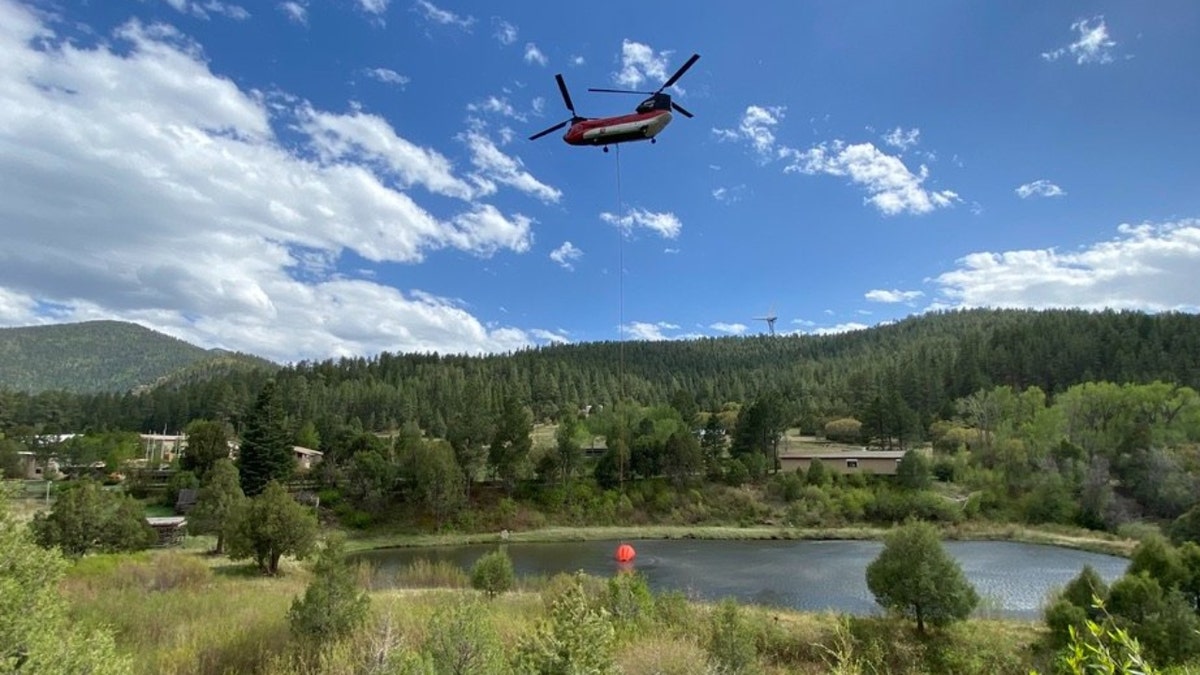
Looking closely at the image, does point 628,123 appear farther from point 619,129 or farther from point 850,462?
point 850,462

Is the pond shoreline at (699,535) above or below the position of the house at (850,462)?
below

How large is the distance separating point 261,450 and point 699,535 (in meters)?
40.0

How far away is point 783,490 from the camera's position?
6575 cm

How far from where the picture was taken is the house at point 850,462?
69312 millimetres

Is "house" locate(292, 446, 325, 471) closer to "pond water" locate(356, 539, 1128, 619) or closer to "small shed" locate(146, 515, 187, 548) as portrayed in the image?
"pond water" locate(356, 539, 1128, 619)

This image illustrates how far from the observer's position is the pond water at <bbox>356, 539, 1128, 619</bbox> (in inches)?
1234

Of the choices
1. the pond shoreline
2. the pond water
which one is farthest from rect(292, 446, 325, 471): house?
the pond water

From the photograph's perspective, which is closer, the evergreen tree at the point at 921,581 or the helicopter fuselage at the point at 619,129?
the helicopter fuselage at the point at 619,129

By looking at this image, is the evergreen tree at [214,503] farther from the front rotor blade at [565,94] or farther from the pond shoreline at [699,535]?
the front rotor blade at [565,94]

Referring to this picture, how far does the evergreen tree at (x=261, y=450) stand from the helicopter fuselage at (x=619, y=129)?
5111 centimetres

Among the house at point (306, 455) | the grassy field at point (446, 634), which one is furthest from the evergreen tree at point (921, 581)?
the house at point (306, 455)

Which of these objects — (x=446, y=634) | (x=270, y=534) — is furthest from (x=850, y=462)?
(x=446, y=634)

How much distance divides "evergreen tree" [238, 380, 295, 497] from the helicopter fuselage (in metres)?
51.1

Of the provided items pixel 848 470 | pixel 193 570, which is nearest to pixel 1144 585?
pixel 193 570
